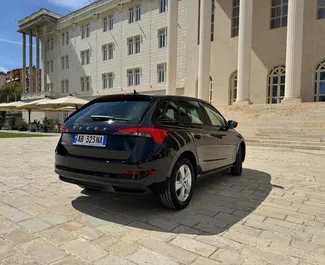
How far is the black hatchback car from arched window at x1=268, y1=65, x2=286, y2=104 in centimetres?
1997

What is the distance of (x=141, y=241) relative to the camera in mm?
2756

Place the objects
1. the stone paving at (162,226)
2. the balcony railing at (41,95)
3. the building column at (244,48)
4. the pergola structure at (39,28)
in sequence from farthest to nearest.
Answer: the balcony railing at (41,95) < the pergola structure at (39,28) < the building column at (244,48) < the stone paving at (162,226)

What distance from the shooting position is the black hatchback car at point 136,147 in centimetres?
317

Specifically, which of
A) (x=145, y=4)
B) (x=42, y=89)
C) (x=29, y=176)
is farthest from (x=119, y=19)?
(x=29, y=176)

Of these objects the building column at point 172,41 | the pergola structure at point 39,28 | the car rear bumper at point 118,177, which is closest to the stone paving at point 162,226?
the car rear bumper at point 118,177

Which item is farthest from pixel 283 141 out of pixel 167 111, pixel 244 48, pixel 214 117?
pixel 167 111

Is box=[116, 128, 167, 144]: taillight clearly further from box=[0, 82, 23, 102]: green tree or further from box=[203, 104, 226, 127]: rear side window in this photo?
box=[0, 82, 23, 102]: green tree

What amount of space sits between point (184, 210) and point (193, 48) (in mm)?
24221

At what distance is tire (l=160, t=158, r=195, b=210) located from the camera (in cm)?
345

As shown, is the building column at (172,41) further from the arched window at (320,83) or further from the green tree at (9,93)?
the green tree at (9,93)

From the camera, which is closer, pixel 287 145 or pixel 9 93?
pixel 287 145

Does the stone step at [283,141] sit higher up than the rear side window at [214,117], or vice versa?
the rear side window at [214,117]

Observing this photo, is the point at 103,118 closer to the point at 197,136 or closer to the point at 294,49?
the point at 197,136

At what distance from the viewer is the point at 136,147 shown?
3148 mm
